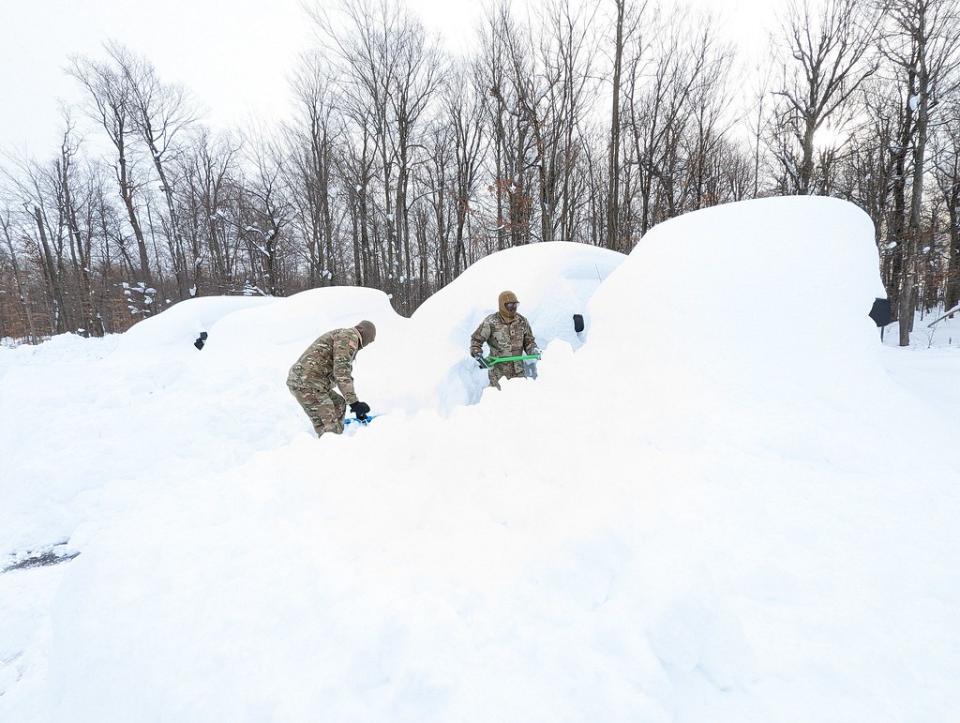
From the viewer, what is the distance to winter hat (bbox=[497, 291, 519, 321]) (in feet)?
14.6

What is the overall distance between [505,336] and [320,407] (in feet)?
7.08

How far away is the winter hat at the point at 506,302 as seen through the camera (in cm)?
444

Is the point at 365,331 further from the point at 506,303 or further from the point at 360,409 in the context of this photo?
the point at 506,303

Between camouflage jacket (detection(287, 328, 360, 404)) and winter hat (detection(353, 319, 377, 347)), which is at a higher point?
winter hat (detection(353, 319, 377, 347))

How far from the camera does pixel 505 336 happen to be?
4.55 metres

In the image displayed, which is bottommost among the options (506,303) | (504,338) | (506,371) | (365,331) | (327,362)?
(506,371)

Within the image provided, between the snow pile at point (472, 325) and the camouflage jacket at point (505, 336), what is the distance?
0.69ft

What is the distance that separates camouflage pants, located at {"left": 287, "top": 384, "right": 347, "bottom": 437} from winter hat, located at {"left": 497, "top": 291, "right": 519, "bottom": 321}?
211 cm

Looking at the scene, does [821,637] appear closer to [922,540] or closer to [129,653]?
[922,540]

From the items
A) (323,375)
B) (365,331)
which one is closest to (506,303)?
(365,331)

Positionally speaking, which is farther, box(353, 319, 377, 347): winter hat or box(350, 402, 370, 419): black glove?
box(353, 319, 377, 347): winter hat

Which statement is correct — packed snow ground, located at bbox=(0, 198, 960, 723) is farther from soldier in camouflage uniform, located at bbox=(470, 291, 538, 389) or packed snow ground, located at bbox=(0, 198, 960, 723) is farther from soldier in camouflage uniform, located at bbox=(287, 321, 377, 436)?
soldier in camouflage uniform, located at bbox=(287, 321, 377, 436)

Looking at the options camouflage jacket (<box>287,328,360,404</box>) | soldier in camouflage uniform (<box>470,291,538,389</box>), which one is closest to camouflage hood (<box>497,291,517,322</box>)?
soldier in camouflage uniform (<box>470,291,538,389</box>)

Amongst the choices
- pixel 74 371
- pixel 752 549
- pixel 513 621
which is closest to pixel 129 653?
pixel 513 621
